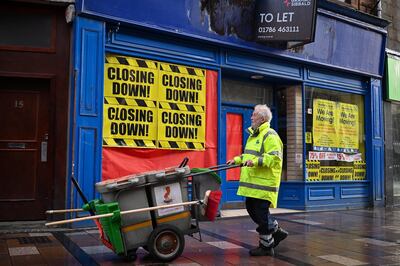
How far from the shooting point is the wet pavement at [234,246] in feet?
18.0

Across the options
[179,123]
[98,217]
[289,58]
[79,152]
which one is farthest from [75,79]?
[289,58]

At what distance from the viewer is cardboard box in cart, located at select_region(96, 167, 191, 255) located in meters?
5.11

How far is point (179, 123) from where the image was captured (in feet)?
28.5

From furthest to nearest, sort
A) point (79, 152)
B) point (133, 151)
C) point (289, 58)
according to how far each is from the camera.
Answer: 1. point (289, 58)
2. point (133, 151)
3. point (79, 152)

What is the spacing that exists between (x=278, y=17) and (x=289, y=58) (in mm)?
1086

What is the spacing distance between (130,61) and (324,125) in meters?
5.36

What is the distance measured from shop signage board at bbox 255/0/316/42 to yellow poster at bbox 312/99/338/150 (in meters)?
2.15

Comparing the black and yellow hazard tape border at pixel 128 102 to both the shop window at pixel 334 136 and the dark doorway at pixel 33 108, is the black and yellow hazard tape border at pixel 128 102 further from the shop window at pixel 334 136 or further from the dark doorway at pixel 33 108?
the shop window at pixel 334 136

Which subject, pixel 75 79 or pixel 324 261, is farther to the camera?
pixel 75 79

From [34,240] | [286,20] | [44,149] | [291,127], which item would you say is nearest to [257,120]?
[34,240]

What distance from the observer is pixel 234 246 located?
6395mm

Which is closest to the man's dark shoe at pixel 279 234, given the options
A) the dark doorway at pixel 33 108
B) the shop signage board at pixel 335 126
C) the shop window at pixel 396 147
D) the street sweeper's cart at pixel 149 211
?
the street sweeper's cart at pixel 149 211

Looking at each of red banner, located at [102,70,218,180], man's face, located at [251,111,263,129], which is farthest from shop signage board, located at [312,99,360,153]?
man's face, located at [251,111,263,129]

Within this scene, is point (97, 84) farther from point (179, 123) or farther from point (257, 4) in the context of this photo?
point (257, 4)
